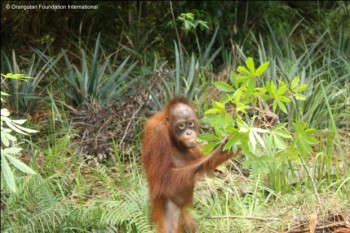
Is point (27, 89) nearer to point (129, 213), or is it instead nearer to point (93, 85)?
point (93, 85)

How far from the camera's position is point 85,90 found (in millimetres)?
6543

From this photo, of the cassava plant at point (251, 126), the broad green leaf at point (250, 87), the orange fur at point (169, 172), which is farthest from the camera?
the orange fur at point (169, 172)

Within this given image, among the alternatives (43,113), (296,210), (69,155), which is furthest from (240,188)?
(43,113)

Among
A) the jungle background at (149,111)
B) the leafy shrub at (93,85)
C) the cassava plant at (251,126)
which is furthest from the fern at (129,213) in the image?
the leafy shrub at (93,85)

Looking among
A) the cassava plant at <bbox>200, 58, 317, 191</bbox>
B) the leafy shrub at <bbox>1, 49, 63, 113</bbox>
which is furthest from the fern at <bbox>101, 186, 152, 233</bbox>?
the leafy shrub at <bbox>1, 49, 63, 113</bbox>

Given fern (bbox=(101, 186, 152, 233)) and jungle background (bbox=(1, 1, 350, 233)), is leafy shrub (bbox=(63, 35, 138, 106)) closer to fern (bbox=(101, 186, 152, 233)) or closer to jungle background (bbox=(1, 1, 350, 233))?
jungle background (bbox=(1, 1, 350, 233))

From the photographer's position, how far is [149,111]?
621cm

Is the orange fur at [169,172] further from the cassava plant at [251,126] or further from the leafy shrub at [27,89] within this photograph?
the leafy shrub at [27,89]

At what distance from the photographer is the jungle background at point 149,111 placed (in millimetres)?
4496

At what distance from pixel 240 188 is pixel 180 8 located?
319 centimetres

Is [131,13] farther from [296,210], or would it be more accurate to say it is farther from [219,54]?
[296,210]

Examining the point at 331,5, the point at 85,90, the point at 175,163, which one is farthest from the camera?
the point at 331,5

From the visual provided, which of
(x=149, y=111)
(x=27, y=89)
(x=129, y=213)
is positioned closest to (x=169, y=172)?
(x=129, y=213)

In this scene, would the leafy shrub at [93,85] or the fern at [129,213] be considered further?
the leafy shrub at [93,85]
